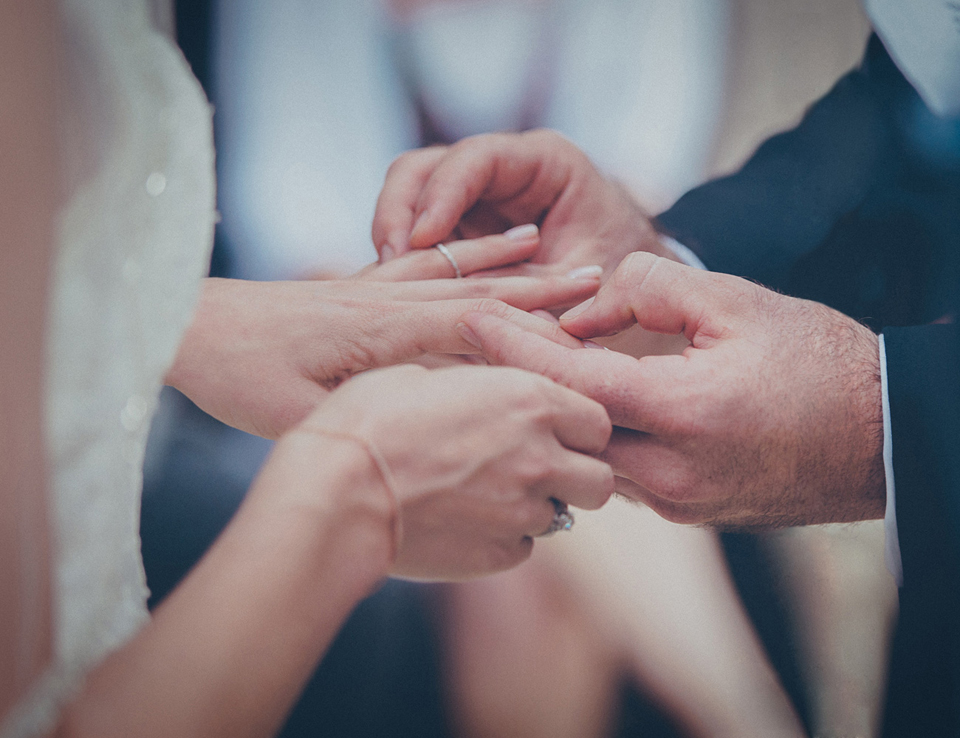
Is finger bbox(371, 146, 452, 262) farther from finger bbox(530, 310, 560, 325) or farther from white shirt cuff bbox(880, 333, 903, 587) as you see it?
white shirt cuff bbox(880, 333, 903, 587)

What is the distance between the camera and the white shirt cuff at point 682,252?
0.76 meters

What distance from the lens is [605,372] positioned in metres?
0.44

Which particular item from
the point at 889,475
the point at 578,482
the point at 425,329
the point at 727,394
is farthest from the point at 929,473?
the point at 425,329

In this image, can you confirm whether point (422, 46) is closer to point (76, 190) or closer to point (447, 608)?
point (76, 190)

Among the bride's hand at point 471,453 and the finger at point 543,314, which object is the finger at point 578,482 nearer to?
the bride's hand at point 471,453

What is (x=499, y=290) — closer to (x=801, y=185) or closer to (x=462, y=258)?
(x=462, y=258)

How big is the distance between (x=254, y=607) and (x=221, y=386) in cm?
31

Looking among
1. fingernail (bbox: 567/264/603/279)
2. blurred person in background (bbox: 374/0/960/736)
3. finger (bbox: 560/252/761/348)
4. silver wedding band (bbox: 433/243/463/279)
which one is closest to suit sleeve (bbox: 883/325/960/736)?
blurred person in background (bbox: 374/0/960/736)

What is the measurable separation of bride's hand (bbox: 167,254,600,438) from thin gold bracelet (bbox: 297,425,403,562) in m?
0.19

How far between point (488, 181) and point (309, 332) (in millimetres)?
300

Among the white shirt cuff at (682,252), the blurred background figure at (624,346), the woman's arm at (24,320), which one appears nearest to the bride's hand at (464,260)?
the blurred background figure at (624,346)

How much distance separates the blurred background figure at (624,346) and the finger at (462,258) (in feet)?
0.36

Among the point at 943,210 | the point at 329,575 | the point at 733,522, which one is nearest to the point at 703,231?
the point at 943,210

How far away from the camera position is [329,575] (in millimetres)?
298
